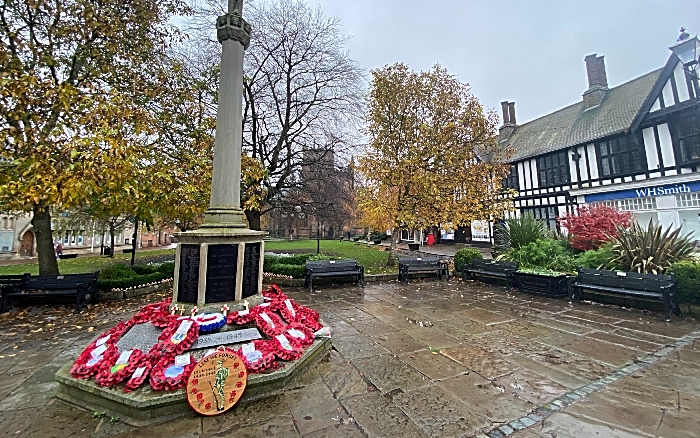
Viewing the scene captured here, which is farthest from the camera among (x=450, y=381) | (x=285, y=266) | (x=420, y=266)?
(x=420, y=266)

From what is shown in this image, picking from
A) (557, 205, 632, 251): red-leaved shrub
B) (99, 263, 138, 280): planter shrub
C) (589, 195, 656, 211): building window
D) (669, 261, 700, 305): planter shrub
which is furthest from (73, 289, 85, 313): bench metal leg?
(589, 195, 656, 211): building window

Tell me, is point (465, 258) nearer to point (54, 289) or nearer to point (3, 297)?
point (54, 289)

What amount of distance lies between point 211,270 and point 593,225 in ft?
38.1

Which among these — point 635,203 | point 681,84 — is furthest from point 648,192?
point 681,84

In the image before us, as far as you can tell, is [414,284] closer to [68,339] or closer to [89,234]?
[68,339]

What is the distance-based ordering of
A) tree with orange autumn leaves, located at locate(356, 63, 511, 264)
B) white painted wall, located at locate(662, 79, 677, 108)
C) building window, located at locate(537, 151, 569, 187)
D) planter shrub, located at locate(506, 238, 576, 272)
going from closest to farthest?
planter shrub, located at locate(506, 238, 576, 272), tree with orange autumn leaves, located at locate(356, 63, 511, 264), white painted wall, located at locate(662, 79, 677, 108), building window, located at locate(537, 151, 569, 187)

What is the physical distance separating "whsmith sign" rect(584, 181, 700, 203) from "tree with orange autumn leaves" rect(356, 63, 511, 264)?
27.6 ft

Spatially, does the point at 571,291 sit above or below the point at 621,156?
below

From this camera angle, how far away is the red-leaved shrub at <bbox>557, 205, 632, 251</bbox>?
9.70m

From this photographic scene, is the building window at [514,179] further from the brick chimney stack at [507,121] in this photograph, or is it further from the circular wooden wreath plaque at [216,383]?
the circular wooden wreath plaque at [216,383]

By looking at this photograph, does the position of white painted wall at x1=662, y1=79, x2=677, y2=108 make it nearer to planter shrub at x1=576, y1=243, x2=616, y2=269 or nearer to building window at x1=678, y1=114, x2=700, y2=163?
building window at x1=678, y1=114, x2=700, y2=163

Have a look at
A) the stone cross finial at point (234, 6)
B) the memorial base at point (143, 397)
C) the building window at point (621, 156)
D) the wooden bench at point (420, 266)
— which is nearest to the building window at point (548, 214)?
the building window at point (621, 156)

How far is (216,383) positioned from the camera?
2.92 meters

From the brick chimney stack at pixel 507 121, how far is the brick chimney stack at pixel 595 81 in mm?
6195
